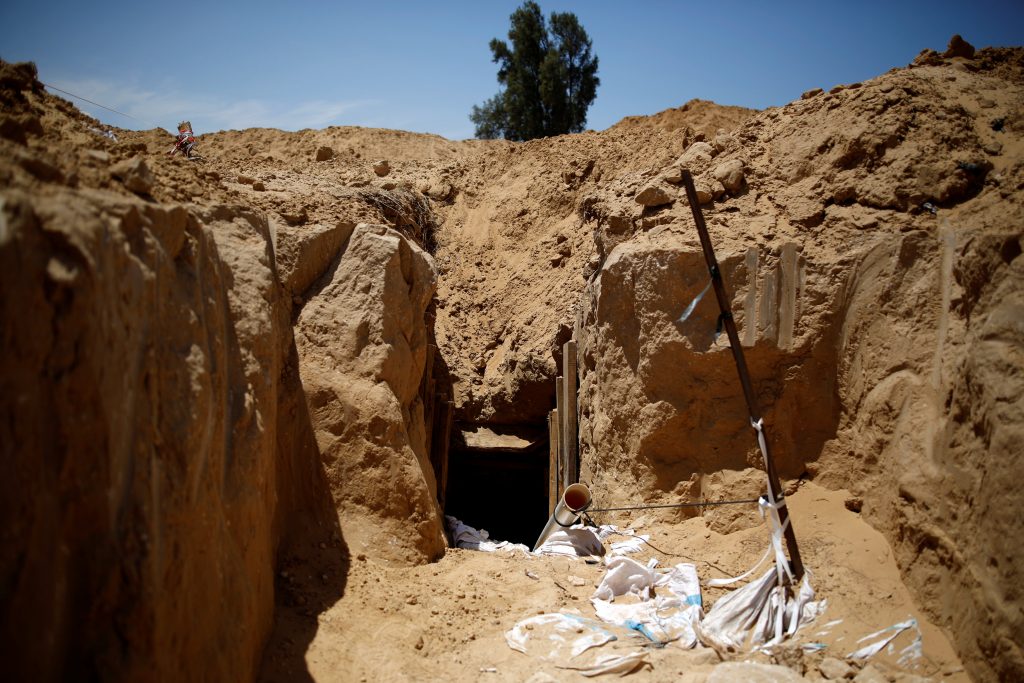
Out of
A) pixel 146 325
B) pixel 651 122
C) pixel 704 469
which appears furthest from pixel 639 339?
pixel 651 122

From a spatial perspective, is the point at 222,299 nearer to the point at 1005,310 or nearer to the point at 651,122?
the point at 1005,310

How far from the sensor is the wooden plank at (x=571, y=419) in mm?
9016

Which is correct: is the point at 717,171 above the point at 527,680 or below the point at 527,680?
above

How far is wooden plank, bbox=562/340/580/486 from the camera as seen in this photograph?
9016mm

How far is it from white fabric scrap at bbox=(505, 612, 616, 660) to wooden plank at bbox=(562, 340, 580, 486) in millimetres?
3317

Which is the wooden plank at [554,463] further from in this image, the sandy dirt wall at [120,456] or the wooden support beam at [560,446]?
the sandy dirt wall at [120,456]

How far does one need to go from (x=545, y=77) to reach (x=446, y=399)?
47.8 ft

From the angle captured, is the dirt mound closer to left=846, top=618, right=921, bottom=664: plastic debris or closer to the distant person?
the distant person

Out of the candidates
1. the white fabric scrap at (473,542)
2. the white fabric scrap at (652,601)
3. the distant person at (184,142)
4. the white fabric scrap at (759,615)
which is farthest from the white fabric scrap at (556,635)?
the distant person at (184,142)

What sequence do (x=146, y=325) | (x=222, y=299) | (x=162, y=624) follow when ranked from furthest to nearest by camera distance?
(x=222, y=299) → (x=146, y=325) → (x=162, y=624)

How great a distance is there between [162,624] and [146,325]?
1.35 meters

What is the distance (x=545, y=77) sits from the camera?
21734 mm

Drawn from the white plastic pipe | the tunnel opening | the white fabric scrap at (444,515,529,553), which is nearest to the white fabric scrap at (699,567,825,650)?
the white plastic pipe

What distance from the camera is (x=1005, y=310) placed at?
4.91 metres
